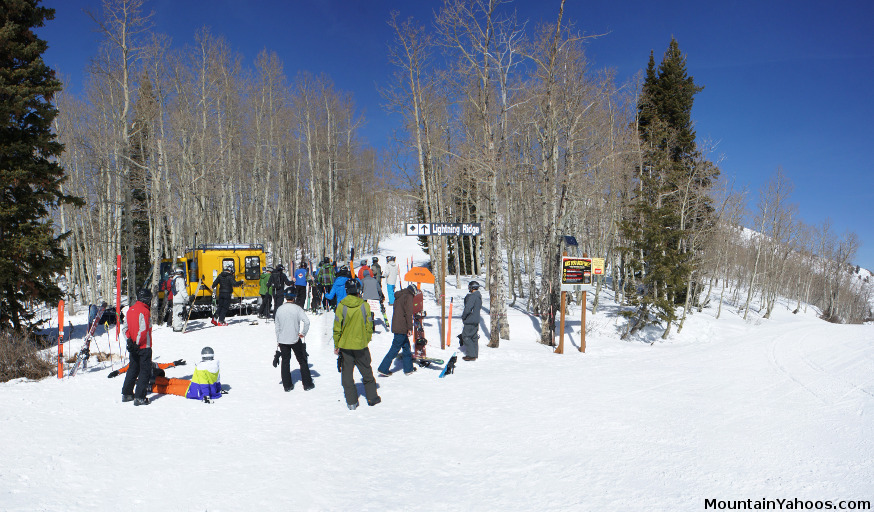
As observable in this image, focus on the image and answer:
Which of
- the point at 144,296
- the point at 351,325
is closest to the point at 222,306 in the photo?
the point at 144,296

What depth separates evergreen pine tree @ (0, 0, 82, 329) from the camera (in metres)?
12.2

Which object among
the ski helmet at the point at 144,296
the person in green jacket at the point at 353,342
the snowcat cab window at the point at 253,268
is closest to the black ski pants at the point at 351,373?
the person in green jacket at the point at 353,342

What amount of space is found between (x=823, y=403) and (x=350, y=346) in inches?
305

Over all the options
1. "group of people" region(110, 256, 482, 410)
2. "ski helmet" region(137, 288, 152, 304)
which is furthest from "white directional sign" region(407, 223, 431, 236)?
"ski helmet" region(137, 288, 152, 304)

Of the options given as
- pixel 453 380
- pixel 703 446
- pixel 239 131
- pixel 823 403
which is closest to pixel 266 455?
pixel 453 380

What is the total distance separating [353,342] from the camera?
729cm

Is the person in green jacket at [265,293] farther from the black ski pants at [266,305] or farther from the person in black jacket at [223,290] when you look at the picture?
the person in black jacket at [223,290]

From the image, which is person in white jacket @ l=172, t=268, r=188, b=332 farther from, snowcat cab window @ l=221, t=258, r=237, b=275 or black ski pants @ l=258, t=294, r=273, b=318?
snowcat cab window @ l=221, t=258, r=237, b=275

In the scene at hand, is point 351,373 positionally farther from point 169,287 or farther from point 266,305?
point 266,305

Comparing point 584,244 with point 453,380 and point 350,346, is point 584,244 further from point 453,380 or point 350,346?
point 350,346

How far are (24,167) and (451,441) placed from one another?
45.8 ft

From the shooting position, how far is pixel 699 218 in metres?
25.6

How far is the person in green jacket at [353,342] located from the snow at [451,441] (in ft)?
1.07

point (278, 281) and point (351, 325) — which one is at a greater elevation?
point (278, 281)
